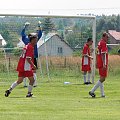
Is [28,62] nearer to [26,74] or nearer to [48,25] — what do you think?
[26,74]

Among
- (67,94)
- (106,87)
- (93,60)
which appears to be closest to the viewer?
(67,94)

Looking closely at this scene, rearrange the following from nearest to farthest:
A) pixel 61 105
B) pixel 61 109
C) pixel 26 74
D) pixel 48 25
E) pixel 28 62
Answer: pixel 61 109 → pixel 61 105 → pixel 28 62 → pixel 26 74 → pixel 48 25

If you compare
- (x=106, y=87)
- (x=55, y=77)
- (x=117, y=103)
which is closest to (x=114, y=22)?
(x=55, y=77)

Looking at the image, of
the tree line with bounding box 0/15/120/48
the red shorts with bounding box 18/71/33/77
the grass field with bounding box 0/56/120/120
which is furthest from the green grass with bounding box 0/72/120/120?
the tree line with bounding box 0/15/120/48

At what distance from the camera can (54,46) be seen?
28984mm

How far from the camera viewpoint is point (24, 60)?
18609 mm

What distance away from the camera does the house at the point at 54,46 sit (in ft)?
94.2

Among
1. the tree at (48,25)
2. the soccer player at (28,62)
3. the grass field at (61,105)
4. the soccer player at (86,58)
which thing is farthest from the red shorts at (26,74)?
the tree at (48,25)

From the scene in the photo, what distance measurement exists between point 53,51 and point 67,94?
8.65 metres

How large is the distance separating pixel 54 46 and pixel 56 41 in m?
0.33

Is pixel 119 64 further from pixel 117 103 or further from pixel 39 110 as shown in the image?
pixel 39 110

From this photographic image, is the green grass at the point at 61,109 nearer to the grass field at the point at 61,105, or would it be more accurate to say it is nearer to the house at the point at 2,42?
the grass field at the point at 61,105

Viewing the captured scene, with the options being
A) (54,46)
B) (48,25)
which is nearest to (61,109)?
(48,25)

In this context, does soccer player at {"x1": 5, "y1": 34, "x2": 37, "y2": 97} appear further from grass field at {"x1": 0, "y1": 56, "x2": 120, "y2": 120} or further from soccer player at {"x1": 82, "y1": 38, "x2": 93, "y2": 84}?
soccer player at {"x1": 82, "y1": 38, "x2": 93, "y2": 84}
